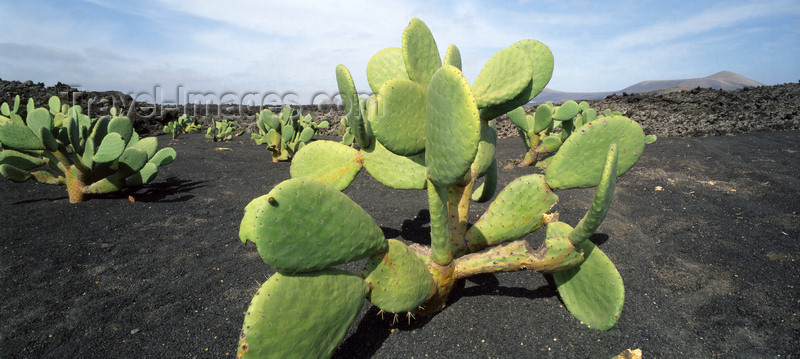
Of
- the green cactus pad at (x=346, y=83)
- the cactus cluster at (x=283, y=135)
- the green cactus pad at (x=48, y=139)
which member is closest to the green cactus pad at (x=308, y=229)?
the green cactus pad at (x=346, y=83)

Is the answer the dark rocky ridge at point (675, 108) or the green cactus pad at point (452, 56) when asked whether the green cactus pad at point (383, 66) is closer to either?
the green cactus pad at point (452, 56)

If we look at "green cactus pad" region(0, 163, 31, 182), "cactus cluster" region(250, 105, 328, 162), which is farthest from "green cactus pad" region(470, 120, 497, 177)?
"cactus cluster" region(250, 105, 328, 162)

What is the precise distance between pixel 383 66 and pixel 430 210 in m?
0.61

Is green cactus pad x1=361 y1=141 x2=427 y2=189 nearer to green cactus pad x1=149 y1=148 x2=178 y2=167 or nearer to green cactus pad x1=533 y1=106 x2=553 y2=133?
green cactus pad x1=149 y1=148 x2=178 y2=167

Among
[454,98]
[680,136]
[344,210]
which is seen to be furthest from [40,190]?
[680,136]

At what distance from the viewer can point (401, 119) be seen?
940 mm

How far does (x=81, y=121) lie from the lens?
2.60 meters

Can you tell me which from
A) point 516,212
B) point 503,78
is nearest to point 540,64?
point 503,78

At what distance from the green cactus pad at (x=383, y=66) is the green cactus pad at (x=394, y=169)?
0.25m

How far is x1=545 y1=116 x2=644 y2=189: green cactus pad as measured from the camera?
1249 mm

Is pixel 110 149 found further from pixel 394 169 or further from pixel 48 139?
pixel 394 169

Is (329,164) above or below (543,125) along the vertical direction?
below

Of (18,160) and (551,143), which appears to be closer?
(18,160)

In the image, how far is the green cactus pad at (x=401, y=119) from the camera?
34.9 inches
